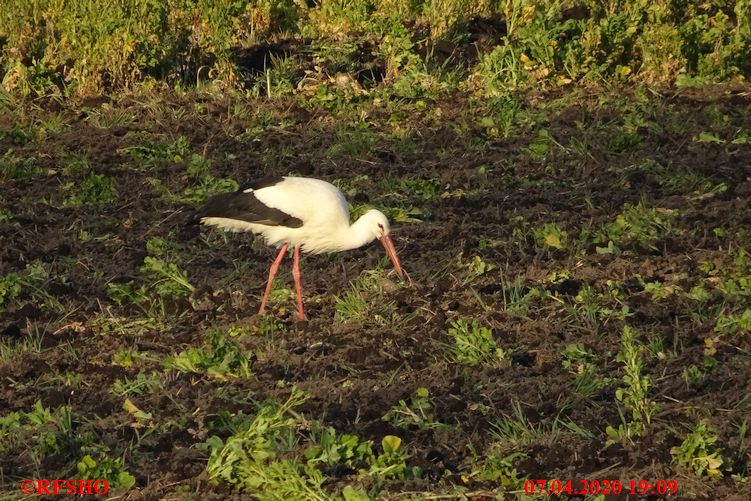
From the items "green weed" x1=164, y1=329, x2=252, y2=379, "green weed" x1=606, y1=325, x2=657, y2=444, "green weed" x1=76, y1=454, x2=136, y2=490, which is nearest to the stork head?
"green weed" x1=164, y1=329, x2=252, y2=379

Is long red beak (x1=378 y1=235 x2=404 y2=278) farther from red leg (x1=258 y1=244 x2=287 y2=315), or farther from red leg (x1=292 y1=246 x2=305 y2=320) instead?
red leg (x1=258 y1=244 x2=287 y2=315)

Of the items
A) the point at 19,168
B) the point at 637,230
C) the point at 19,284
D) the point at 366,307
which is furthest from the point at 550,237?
the point at 19,168

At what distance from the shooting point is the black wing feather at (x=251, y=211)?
8.28 m

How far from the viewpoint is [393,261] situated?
804 centimetres

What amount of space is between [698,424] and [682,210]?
3484 millimetres

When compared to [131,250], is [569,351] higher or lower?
higher

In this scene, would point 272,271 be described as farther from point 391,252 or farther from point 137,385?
point 137,385

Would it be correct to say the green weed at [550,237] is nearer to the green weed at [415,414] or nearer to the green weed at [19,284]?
the green weed at [415,414]

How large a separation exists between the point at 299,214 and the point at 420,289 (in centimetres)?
100

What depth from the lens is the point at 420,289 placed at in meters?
7.85

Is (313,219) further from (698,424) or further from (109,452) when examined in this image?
(698,424)

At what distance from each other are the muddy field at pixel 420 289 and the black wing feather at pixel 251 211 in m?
0.40

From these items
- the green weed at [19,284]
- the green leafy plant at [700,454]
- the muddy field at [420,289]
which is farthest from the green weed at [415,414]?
the green weed at [19,284]

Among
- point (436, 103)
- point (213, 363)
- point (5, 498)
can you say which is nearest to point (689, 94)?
point (436, 103)
